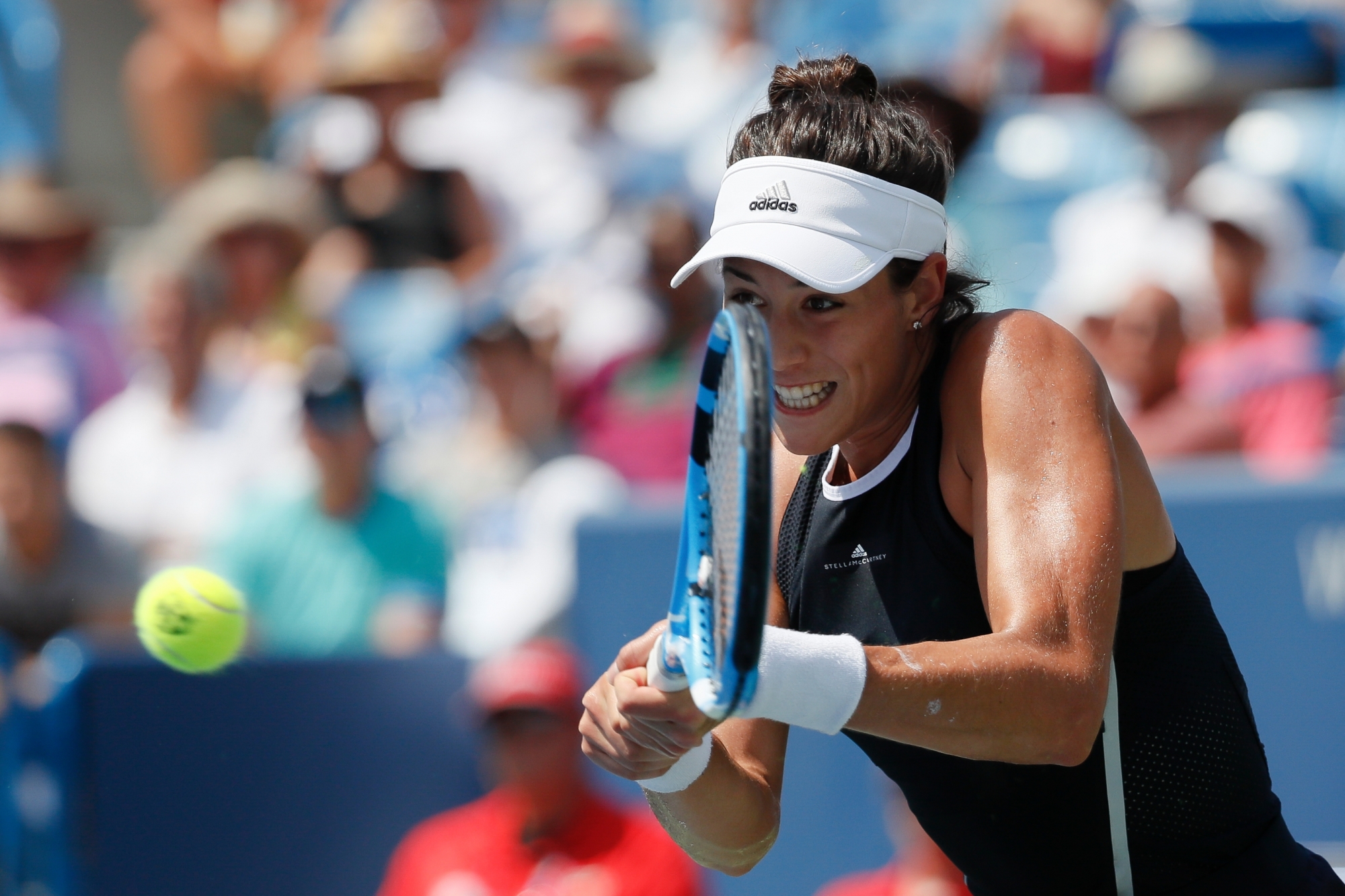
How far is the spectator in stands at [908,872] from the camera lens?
12.7ft

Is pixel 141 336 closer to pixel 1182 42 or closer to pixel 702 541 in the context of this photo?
pixel 1182 42

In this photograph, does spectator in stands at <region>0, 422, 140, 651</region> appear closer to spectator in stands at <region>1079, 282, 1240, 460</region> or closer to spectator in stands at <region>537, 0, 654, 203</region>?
spectator in stands at <region>537, 0, 654, 203</region>

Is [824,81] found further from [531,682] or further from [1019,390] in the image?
[531,682]

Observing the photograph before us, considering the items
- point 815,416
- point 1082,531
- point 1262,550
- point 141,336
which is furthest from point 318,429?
point 1082,531

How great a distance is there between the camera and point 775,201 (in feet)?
6.95

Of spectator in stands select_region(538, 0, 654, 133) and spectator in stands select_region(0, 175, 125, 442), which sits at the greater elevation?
spectator in stands select_region(538, 0, 654, 133)

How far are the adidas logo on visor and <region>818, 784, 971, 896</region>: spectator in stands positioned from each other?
2086 millimetres

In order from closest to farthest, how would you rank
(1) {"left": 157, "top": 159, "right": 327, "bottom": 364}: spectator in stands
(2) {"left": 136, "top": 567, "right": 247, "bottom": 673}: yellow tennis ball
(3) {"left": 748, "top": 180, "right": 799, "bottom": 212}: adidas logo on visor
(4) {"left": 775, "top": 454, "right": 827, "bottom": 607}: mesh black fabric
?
(3) {"left": 748, "top": 180, "right": 799, "bottom": 212}: adidas logo on visor, (4) {"left": 775, "top": 454, "right": 827, "bottom": 607}: mesh black fabric, (2) {"left": 136, "top": 567, "right": 247, "bottom": 673}: yellow tennis ball, (1) {"left": 157, "top": 159, "right": 327, "bottom": 364}: spectator in stands

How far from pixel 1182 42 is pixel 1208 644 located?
4.31 m

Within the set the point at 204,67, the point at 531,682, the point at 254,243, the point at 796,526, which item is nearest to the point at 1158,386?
the point at 531,682

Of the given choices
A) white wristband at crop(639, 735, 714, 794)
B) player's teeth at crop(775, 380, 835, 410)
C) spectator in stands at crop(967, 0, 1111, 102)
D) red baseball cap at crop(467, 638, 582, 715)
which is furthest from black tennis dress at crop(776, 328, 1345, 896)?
spectator in stands at crop(967, 0, 1111, 102)

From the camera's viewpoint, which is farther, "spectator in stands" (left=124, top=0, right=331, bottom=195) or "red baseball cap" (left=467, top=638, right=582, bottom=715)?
"spectator in stands" (left=124, top=0, right=331, bottom=195)

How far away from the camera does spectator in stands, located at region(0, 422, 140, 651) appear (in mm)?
5328

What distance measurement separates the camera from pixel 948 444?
213 centimetres
